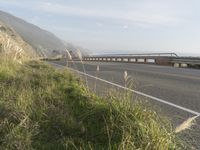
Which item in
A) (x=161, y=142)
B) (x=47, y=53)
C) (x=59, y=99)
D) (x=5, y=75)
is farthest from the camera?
(x=47, y=53)

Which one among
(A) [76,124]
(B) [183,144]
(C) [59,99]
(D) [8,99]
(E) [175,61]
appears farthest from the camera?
(E) [175,61]

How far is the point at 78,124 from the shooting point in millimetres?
6500

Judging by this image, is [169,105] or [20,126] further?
[169,105]

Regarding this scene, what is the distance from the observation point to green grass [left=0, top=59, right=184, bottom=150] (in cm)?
538

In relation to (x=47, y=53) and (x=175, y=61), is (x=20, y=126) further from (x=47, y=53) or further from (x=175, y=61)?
(x=175, y=61)

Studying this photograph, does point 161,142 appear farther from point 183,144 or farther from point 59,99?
point 59,99

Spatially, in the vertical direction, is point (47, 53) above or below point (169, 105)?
above

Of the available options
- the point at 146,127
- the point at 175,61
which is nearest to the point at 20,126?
the point at 146,127

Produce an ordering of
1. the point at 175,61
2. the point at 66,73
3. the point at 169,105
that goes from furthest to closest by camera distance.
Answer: the point at 175,61 → the point at 66,73 → the point at 169,105

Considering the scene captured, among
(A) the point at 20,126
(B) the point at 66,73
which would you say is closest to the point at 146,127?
(A) the point at 20,126

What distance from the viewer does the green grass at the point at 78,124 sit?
17.7 feet

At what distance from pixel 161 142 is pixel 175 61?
91.2 ft

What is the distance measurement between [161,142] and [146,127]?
0.53m

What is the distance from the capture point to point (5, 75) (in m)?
11.6
